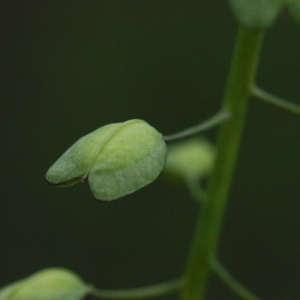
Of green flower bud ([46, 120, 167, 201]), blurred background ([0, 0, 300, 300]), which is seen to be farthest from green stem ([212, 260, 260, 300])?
blurred background ([0, 0, 300, 300])

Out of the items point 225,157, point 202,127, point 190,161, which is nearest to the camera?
point 202,127

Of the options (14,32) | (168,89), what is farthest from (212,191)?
(14,32)

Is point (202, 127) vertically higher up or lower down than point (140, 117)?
higher up

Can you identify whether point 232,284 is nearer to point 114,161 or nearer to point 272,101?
point 272,101

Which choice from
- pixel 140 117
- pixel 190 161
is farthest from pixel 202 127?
pixel 140 117

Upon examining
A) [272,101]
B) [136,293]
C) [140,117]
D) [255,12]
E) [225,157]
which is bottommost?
[140,117]

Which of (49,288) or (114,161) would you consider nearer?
(114,161)

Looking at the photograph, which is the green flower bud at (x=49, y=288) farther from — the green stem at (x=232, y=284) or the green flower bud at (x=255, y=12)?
the green flower bud at (x=255, y=12)
